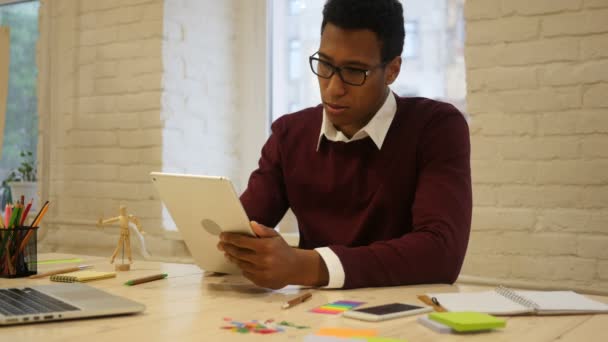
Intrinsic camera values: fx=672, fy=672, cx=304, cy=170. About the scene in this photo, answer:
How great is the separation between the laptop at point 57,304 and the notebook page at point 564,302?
607 millimetres

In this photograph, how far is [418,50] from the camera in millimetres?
2439

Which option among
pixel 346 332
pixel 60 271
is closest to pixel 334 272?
pixel 346 332

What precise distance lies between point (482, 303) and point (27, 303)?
0.70 meters

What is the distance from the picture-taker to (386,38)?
162 centimetres

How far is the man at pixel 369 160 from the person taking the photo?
4.75 ft

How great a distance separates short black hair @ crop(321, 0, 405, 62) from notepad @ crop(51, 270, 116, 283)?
2.48 ft

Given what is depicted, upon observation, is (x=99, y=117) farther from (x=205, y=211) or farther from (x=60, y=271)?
(x=205, y=211)

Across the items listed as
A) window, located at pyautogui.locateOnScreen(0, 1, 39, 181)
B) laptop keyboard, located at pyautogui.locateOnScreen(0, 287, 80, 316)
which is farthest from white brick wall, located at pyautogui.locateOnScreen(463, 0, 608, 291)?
window, located at pyautogui.locateOnScreen(0, 1, 39, 181)

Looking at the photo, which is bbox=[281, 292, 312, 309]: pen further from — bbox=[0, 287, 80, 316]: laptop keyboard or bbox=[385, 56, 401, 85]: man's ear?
bbox=[385, 56, 401, 85]: man's ear

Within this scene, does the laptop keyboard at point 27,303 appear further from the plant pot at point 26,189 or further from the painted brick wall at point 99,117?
the plant pot at point 26,189

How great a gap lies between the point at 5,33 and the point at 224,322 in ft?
4.73

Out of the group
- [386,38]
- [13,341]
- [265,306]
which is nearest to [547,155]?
[386,38]

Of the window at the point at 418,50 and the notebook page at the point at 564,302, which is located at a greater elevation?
the window at the point at 418,50

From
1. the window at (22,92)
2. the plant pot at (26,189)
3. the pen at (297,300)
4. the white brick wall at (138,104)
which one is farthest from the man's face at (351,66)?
the window at (22,92)
